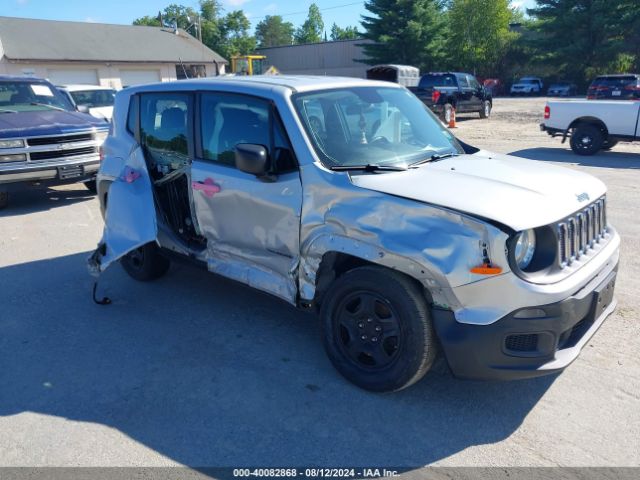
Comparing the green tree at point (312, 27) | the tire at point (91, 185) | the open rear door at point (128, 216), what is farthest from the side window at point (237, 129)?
the green tree at point (312, 27)

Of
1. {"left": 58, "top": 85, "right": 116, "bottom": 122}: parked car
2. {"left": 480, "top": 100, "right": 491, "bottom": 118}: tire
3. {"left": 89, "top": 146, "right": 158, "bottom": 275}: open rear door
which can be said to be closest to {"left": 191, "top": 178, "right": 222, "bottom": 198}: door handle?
{"left": 89, "top": 146, "right": 158, "bottom": 275}: open rear door

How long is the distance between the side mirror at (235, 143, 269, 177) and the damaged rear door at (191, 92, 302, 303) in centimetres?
16

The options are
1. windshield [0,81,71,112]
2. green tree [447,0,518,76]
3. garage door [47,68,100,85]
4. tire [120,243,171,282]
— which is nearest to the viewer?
tire [120,243,171,282]

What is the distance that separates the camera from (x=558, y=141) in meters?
16.0

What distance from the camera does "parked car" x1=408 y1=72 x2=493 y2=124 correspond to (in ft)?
71.7

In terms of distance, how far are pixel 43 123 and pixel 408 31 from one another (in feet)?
137

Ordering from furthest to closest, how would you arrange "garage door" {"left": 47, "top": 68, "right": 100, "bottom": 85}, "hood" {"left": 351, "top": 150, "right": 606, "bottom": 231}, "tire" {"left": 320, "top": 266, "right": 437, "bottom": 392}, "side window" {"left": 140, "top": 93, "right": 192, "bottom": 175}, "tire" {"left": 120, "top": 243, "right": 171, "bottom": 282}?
"garage door" {"left": 47, "top": 68, "right": 100, "bottom": 85} → "tire" {"left": 120, "top": 243, "right": 171, "bottom": 282} → "side window" {"left": 140, "top": 93, "right": 192, "bottom": 175} → "tire" {"left": 320, "top": 266, "right": 437, "bottom": 392} → "hood" {"left": 351, "top": 150, "right": 606, "bottom": 231}

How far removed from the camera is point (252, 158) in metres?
3.57

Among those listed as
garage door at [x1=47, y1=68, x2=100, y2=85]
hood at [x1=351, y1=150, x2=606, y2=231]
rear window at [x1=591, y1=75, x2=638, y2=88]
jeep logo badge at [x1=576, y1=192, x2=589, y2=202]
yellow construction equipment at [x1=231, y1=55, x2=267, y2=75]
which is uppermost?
yellow construction equipment at [x1=231, y1=55, x2=267, y2=75]

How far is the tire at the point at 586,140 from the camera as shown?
42.4 feet

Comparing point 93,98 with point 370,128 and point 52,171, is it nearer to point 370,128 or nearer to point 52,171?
point 52,171

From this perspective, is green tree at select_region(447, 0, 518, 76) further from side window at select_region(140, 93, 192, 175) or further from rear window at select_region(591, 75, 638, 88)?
side window at select_region(140, 93, 192, 175)

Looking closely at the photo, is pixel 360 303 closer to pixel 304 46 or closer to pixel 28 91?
pixel 28 91

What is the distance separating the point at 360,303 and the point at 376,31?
158 feet
